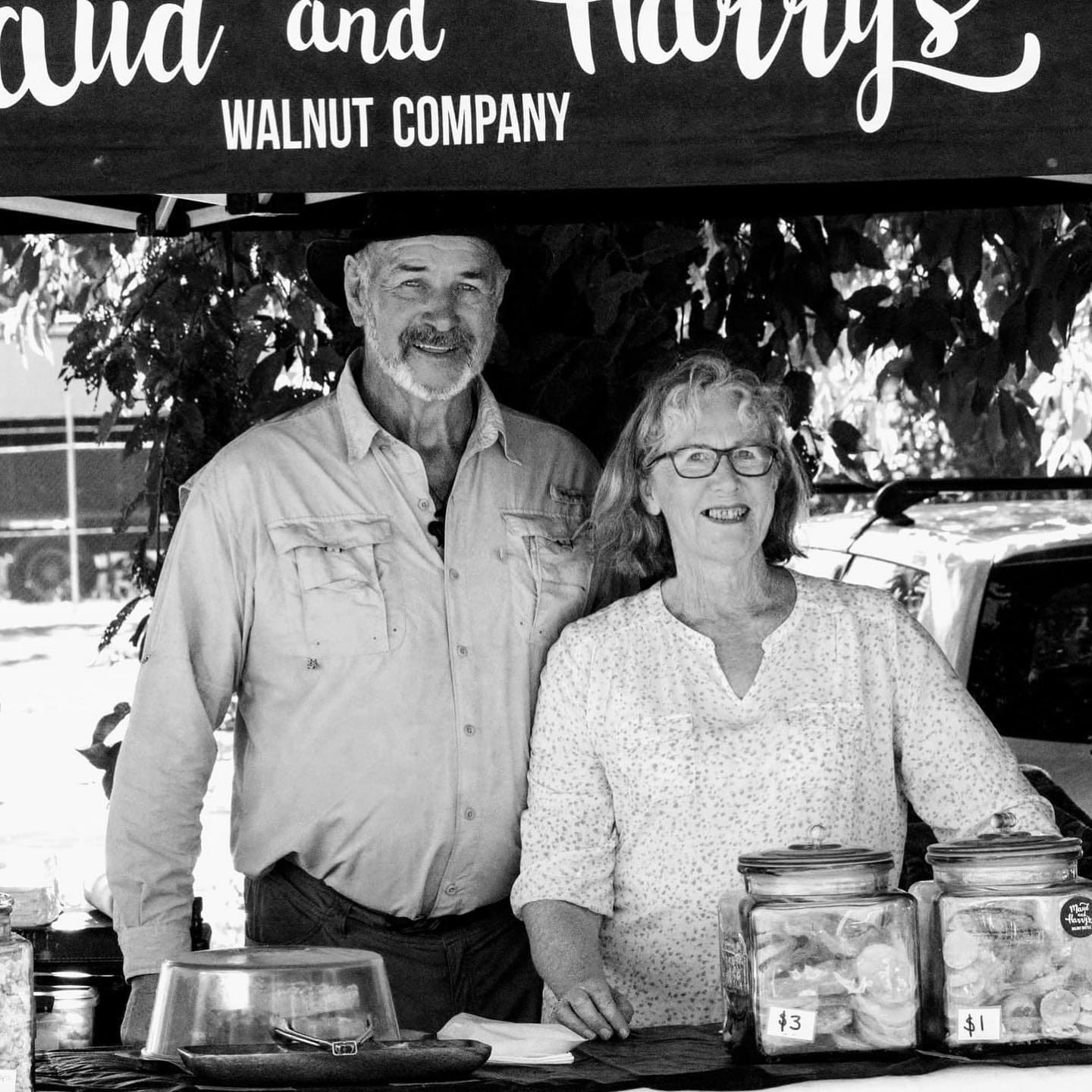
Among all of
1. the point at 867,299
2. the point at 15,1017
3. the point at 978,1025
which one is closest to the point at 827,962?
the point at 978,1025

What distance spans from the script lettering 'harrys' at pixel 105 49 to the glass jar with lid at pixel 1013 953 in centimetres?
145

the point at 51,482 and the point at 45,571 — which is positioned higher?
the point at 51,482

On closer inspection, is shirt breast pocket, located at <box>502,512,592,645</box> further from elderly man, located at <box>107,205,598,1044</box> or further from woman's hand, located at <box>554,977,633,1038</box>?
woman's hand, located at <box>554,977,633,1038</box>

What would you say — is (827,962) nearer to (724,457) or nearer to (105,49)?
(724,457)

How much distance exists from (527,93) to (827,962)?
3.88 ft

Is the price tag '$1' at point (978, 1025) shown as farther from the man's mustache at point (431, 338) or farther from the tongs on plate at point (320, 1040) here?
the man's mustache at point (431, 338)

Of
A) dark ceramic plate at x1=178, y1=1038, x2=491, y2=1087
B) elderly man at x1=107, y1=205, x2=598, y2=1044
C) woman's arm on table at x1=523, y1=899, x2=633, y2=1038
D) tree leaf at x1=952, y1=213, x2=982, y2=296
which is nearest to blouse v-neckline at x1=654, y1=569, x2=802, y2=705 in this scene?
elderly man at x1=107, y1=205, x2=598, y2=1044

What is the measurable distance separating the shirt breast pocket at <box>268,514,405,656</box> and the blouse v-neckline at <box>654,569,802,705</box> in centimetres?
50

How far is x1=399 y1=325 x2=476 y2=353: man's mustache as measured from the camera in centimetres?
334

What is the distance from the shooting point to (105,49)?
7.72 feet

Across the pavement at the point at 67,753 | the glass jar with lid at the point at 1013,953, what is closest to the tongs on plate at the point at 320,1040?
the glass jar with lid at the point at 1013,953

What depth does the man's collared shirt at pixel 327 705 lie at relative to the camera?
3.19 metres

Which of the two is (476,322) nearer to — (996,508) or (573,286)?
(573,286)

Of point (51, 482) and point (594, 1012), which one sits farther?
point (51, 482)
